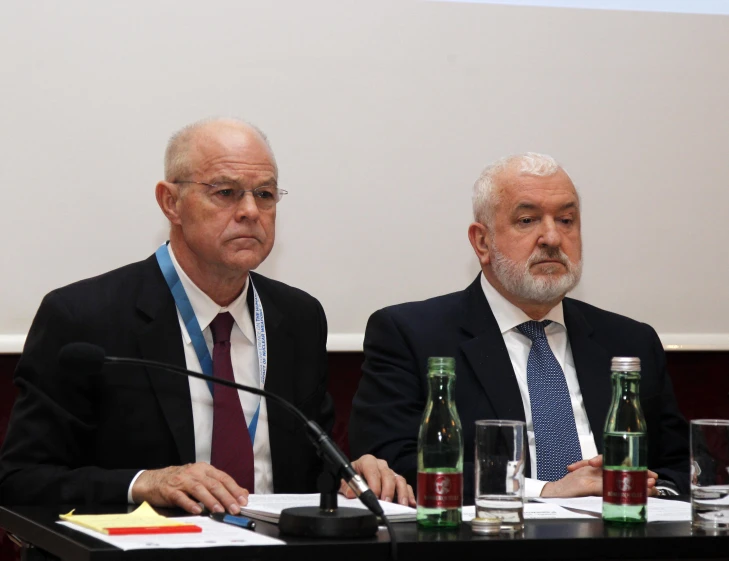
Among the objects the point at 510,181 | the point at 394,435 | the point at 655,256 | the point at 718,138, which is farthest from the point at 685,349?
the point at 394,435

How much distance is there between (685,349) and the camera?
402 centimetres

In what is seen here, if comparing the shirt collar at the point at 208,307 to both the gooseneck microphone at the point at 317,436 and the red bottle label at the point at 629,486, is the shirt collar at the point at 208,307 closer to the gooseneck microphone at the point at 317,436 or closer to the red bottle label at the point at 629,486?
the gooseneck microphone at the point at 317,436

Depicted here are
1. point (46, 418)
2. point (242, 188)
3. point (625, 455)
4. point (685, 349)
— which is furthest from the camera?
point (685, 349)

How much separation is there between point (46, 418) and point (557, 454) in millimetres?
1426

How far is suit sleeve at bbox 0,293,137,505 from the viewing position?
2527 mm

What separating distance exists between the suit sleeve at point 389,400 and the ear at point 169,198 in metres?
0.71

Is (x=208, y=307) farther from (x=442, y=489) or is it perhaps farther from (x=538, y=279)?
(x=442, y=489)

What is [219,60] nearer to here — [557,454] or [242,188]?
[242,188]

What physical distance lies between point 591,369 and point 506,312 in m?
0.32

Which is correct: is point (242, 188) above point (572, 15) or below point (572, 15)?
below

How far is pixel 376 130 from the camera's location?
3.75 meters

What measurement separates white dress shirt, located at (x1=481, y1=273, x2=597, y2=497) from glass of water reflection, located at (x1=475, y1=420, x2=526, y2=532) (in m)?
1.25

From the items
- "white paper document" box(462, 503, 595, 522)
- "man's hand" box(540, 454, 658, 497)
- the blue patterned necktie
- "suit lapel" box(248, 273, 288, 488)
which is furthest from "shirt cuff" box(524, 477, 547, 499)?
"suit lapel" box(248, 273, 288, 488)

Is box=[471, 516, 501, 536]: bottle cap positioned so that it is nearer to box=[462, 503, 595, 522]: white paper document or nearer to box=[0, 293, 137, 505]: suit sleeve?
box=[462, 503, 595, 522]: white paper document
